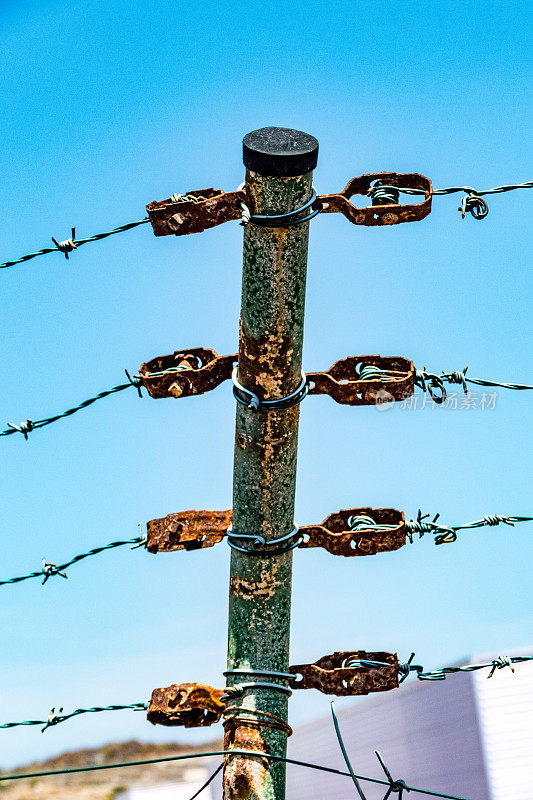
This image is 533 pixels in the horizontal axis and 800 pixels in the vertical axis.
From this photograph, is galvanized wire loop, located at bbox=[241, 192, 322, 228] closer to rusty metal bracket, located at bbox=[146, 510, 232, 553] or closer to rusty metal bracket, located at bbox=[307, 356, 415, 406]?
rusty metal bracket, located at bbox=[307, 356, 415, 406]

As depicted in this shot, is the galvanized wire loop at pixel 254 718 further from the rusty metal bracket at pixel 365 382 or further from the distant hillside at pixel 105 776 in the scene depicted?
the distant hillside at pixel 105 776

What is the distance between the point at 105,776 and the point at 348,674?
2845cm

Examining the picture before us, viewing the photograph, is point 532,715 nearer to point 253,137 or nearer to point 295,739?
point 295,739

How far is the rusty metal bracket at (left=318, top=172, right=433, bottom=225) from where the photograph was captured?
14.1ft

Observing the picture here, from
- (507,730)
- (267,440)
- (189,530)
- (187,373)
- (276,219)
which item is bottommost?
(189,530)

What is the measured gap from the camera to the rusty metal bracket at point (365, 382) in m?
4.44

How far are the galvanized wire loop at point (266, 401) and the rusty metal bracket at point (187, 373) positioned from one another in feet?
0.51

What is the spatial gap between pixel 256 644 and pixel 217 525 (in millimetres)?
549

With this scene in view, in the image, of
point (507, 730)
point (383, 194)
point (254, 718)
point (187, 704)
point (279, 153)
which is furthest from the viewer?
point (507, 730)

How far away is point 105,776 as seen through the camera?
30438 millimetres

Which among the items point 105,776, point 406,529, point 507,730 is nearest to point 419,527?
point 406,529

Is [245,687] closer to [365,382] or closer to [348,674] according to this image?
[348,674]

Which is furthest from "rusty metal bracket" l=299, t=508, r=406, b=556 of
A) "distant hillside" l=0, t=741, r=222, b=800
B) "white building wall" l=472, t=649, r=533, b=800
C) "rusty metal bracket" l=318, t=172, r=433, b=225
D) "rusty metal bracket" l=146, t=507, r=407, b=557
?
"distant hillside" l=0, t=741, r=222, b=800

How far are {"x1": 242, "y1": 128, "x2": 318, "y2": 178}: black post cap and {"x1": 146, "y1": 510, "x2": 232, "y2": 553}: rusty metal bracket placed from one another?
150 cm
